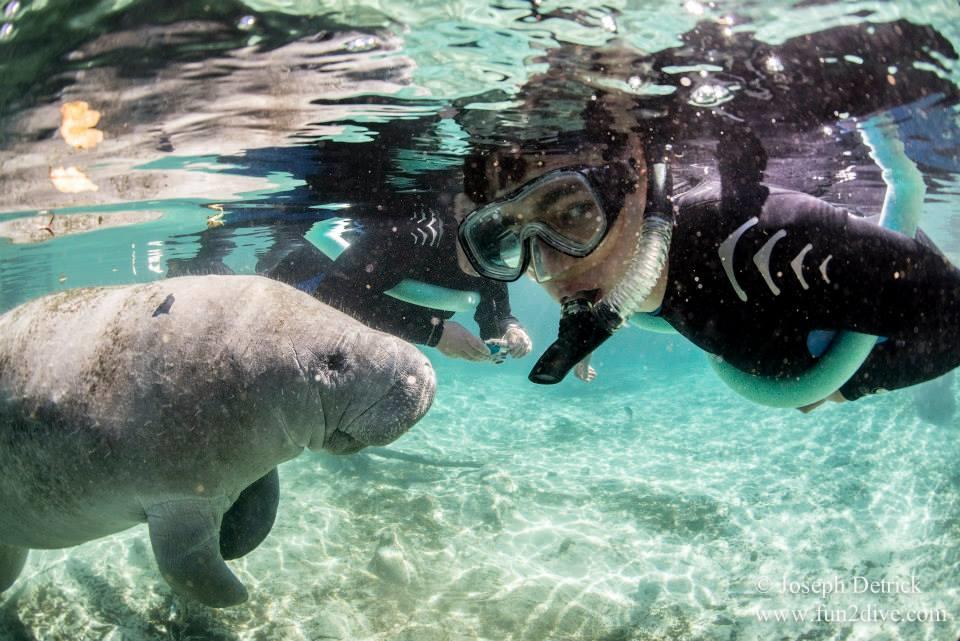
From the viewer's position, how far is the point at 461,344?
610 centimetres

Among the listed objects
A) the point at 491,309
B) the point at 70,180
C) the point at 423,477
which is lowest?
the point at 423,477

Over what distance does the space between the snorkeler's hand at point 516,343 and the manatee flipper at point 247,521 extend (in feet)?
8.61

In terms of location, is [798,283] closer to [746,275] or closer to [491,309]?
[746,275]

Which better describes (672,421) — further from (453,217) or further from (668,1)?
(668,1)

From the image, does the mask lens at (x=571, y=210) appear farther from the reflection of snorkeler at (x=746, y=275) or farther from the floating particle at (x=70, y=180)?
the floating particle at (x=70, y=180)

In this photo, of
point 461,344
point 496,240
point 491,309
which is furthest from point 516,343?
point 496,240

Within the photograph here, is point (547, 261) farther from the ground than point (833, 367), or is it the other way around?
point (547, 261)

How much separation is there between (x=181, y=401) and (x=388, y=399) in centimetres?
106

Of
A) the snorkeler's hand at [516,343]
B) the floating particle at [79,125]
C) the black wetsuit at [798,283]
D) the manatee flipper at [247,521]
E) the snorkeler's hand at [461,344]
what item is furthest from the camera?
the snorkeler's hand at [461,344]

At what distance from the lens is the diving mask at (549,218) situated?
247 centimetres

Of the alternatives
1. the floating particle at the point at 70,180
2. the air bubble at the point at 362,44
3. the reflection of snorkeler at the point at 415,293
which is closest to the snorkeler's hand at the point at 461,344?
the reflection of snorkeler at the point at 415,293

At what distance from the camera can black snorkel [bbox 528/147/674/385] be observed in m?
2.11

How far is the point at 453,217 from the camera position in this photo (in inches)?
439

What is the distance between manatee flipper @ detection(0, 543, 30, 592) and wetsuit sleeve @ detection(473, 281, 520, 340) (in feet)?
17.2
